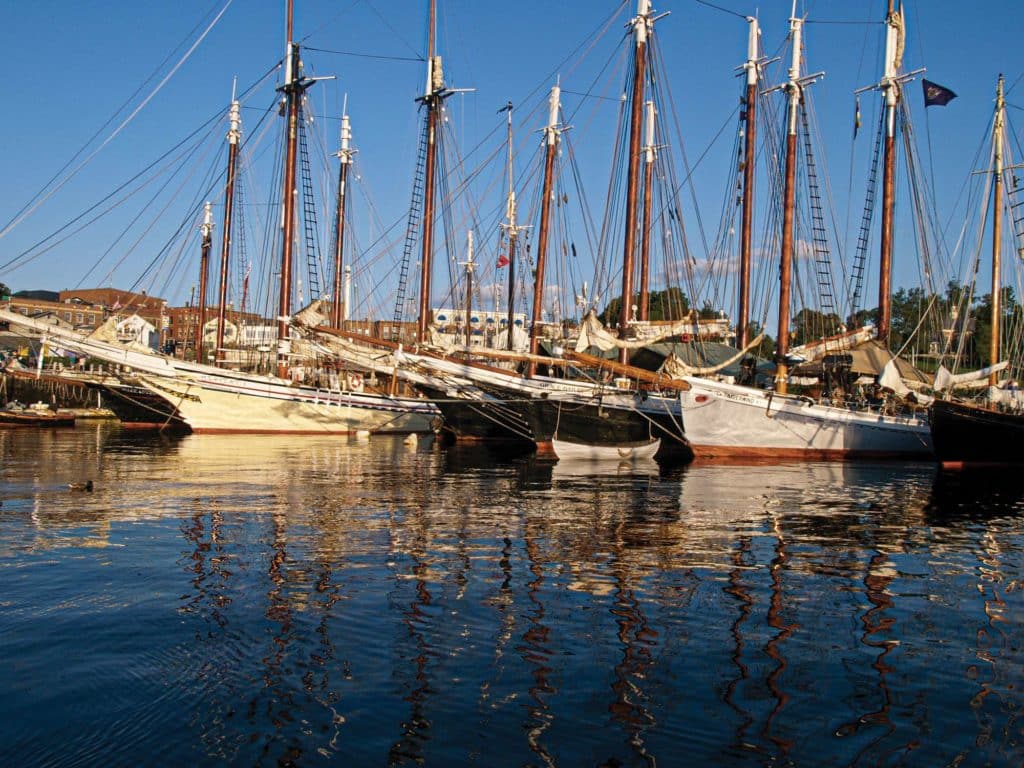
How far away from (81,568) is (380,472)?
59.1ft

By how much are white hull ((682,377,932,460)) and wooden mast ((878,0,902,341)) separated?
6140 millimetres

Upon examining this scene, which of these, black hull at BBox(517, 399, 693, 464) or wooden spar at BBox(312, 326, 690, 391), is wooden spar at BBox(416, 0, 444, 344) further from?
black hull at BBox(517, 399, 693, 464)

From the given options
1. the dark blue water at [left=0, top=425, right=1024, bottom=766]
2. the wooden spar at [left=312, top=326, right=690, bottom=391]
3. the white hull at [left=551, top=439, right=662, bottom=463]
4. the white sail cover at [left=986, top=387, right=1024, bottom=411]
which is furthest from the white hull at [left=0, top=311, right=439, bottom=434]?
the white sail cover at [left=986, top=387, right=1024, bottom=411]

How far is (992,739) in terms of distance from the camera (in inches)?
306

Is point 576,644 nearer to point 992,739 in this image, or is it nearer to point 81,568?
point 992,739

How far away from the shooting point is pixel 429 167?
47.3 metres

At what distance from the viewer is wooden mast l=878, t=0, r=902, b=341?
44969 millimetres

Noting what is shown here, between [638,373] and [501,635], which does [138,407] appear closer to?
[638,373]

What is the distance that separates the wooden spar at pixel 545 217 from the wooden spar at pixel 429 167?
5.76 metres

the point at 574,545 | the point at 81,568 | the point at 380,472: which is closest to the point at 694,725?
the point at 574,545

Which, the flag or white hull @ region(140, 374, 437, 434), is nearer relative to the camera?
the flag

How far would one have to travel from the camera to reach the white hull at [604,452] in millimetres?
38188

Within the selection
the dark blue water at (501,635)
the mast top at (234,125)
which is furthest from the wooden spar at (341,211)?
the dark blue water at (501,635)

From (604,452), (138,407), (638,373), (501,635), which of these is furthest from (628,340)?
(138,407)
